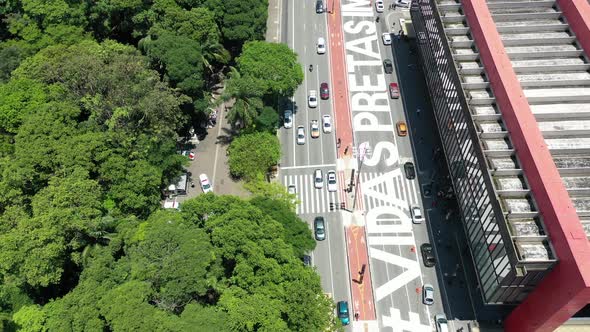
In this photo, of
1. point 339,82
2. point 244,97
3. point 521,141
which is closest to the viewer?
point 521,141

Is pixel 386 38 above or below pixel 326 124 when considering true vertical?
above

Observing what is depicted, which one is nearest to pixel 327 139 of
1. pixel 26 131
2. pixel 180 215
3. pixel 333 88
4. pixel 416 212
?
pixel 333 88

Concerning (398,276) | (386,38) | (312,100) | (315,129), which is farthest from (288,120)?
(398,276)

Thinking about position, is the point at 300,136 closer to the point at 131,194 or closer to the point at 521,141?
the point at 131,194

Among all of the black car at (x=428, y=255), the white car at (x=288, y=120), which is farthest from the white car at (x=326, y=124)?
the black car at (x=428, y=255)

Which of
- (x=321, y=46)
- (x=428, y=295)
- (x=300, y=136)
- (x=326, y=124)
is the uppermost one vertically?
(x=321, y=46)

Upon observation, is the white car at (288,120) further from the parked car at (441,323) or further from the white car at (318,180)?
the parked car at (441,323)

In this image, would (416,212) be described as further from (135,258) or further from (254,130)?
(135,258)
